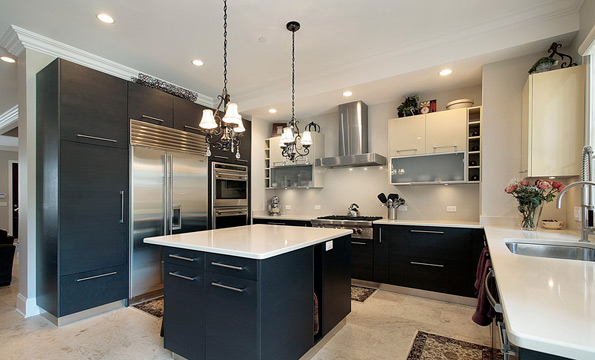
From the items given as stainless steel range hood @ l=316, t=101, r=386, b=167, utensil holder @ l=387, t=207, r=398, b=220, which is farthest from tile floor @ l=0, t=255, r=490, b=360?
stainless steel range hood @ l=316, t=101, r=386, b=167

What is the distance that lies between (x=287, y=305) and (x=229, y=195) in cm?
286

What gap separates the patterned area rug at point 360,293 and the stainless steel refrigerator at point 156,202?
7.14 feet

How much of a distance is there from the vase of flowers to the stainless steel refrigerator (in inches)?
139

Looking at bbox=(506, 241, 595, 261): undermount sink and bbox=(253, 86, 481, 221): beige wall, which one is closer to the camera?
bbox=(506, 241, 595, 261): undermount sink

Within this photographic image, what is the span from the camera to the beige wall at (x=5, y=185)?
742cm

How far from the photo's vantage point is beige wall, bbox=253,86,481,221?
376 centimetres

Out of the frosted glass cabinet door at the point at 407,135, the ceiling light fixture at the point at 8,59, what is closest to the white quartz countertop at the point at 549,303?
the frosted glass cabinet door at the point at 407,135

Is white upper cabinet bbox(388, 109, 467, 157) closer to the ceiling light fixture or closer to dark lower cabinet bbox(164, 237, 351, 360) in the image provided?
dark lower cabinet bbox(164, 237, 351, 360)

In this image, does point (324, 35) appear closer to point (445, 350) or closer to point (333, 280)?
point (333, 280)

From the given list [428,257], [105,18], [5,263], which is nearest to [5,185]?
[5,263]

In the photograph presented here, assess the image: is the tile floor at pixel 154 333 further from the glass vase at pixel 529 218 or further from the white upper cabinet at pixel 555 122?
the white upper cabinet at pixel 555 122

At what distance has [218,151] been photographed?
4.32 meters

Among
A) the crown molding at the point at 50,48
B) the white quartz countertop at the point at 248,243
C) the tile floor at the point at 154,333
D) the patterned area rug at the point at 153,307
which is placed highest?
the crown molding at the point at 50,48

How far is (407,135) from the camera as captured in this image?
382cm
